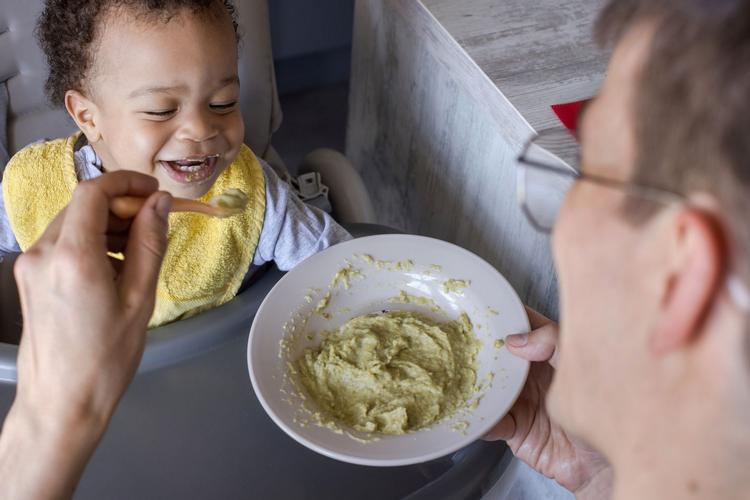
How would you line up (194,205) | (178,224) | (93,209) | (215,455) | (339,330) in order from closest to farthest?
(93,209)
(194,205)
(215,455)
(339,330)
(178,224)

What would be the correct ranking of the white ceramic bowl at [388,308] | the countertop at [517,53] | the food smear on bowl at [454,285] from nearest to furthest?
the white ceramic bowl at [388,308], the food smear on bowl at [454,285], the countertop at [517,53]

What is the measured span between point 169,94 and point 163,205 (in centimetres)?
34

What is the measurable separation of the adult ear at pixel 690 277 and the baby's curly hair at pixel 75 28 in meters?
0.83

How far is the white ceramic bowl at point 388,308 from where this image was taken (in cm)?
84

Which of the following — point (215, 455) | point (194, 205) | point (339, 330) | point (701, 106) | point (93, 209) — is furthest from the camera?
point (339, 330)

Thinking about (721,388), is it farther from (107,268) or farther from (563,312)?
(107,268)

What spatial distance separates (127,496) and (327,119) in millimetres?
2025

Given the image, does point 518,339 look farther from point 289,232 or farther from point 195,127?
point 195,127

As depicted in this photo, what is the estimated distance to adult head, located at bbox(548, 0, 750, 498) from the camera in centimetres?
41

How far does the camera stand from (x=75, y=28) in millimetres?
1064

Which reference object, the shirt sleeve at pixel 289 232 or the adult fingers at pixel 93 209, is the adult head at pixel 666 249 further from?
the shirt sleeve at pixel 289 232

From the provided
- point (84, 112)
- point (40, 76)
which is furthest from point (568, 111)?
point (40, 76)

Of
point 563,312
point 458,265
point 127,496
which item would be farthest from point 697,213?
point 127,496

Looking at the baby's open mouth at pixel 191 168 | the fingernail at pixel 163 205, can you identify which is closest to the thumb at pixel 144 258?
the fingernail at pixel 163 205
